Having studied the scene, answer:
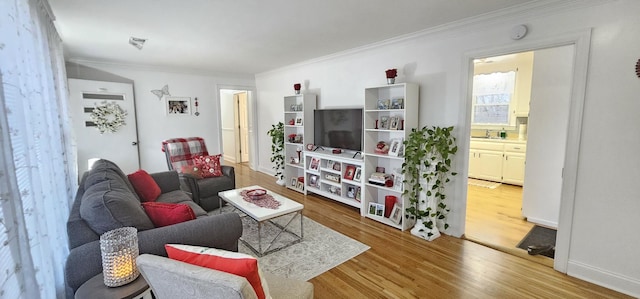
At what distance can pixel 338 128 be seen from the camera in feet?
14.0

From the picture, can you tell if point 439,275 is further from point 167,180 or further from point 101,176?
point 167,180

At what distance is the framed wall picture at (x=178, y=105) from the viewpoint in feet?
17.7

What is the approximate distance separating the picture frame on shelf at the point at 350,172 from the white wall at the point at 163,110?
328 centimetres

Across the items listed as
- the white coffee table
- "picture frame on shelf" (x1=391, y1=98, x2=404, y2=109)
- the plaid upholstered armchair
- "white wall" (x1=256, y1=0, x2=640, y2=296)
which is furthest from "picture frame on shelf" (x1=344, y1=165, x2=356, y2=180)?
the plaid upholstered armchair

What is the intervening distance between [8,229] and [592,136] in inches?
136

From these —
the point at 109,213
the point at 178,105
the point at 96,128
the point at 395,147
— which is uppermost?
the point at 178,105

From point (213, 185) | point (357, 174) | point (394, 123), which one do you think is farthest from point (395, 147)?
point (213, 185)

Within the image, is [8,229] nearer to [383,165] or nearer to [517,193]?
[383,165]

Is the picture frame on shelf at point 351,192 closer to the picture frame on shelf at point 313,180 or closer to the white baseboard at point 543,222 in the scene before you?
the picture frame on shelf at point 313,180

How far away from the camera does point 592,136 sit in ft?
7.38

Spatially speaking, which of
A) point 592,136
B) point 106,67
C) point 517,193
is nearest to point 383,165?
point 592,136

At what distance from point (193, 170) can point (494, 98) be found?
575 centimetres

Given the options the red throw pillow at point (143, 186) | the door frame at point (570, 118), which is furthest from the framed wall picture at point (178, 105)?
the door frame at point (570, 118)

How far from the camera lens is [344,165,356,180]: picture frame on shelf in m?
3.99
